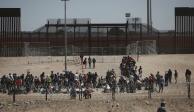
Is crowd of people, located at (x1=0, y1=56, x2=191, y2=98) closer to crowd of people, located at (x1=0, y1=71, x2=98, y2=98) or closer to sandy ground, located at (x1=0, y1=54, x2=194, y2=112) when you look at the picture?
crowd of people, located at (x1=0, y1=71, x2=98, y2=98)

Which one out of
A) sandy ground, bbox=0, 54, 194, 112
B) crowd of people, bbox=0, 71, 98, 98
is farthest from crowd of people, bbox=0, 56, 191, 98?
sandy ground, bbox=0, 54, 194, 112

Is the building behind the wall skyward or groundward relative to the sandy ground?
skyward

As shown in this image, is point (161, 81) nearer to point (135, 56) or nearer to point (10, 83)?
point (10, 83)

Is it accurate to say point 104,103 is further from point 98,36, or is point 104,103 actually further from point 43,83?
point 98,36

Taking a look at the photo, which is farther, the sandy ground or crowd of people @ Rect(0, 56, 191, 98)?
crowd of people @ Rect(0, 56, 191, 98)

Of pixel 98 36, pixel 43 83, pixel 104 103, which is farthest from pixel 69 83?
pixel 98 36

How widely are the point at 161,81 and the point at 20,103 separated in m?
10.4

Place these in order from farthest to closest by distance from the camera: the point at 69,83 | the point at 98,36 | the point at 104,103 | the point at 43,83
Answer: the point at 98,36 < the point at 69,83 < the point at 43,83 < the point at 104,103

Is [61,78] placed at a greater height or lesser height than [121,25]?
lesser

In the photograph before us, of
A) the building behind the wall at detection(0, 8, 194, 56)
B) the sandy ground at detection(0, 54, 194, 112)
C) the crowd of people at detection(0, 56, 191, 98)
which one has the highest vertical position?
the building behind the wall at detection(0, 8, 194, 56)

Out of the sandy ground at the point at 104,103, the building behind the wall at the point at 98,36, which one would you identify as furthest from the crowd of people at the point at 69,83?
the building behind the wall at the point at 98,36

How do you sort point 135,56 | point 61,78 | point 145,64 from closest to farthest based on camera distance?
point 61,78
point 145,64
point 135,56

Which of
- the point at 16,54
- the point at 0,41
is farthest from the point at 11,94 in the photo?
the point at 0,41

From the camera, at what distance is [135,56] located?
190 ft
